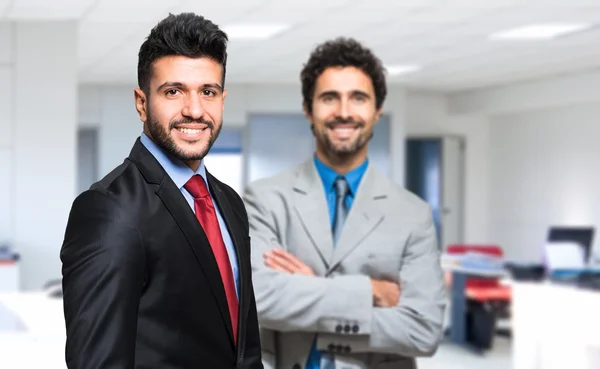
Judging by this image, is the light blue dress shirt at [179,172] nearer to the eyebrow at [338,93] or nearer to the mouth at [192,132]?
the mouth at [192,132]

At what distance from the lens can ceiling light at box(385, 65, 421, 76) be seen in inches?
456

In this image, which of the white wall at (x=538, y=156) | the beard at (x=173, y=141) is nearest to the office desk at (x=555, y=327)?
the beard at (x=173, y=141)

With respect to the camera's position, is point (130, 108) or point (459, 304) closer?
point (459, 304)

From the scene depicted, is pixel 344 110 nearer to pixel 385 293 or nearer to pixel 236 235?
pixel 385 293

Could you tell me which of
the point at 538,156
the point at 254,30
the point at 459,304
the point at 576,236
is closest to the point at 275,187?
the point at 254,30

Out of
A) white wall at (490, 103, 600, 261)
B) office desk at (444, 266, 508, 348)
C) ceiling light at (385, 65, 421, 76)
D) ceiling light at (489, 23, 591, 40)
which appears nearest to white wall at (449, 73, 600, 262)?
white wall at (490, 103, 600, 261)

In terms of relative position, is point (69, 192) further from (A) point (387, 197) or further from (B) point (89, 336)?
(B) point (89, 336)

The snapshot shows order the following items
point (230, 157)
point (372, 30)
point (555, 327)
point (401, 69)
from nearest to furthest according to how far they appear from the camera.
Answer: point (555, 327) → point (372, 30) → point (401, 69) → point (230, 157)

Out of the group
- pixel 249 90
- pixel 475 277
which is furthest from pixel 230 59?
pixel 475 277

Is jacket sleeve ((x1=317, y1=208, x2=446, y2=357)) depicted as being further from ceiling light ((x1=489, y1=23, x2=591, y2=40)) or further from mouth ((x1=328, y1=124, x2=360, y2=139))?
ceiling light ((x1=489, y1=23, x2=591, y2=40))

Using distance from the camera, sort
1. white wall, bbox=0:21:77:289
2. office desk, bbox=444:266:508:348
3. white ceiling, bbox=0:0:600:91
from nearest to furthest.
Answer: white ceiling, bbox=0:0:600:91, white wall, bbox=0:21:77:289, office desk, bbox=444:266:508:348

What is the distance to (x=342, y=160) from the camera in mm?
1937

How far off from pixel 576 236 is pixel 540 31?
3588 mm

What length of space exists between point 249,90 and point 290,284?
12.0 m
